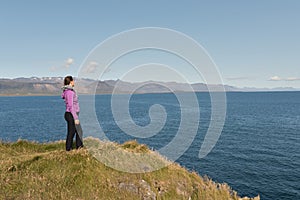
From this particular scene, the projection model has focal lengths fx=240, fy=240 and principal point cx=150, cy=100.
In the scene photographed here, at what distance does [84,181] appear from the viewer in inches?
392

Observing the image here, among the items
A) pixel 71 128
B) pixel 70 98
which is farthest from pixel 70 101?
pixel 71 128

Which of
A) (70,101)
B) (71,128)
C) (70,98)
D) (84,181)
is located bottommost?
(84,181)

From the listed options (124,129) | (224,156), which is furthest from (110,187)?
(124,129)

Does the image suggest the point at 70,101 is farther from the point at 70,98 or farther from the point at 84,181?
the point at 84,181

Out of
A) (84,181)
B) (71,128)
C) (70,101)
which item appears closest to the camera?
(84,181)

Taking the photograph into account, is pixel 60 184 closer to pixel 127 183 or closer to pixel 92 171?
pixel 92 171

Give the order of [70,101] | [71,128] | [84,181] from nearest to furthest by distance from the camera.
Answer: [84,181] < [70,101] < [71,128]

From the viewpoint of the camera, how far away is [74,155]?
37.9 feet

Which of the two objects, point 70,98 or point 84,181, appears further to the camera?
point 70,98

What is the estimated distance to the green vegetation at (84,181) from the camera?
9070 mm

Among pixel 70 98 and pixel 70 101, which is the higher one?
pixel 70 98

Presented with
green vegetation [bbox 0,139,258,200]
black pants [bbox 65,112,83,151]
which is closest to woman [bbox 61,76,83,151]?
black pants [bbox 65,112,83,151]

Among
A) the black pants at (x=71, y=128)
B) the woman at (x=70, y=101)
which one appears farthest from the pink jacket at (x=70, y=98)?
the black pants at (x=71, y=128)

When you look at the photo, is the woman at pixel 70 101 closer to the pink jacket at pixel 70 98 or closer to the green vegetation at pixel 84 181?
the pink jacket at pixel 70 98
